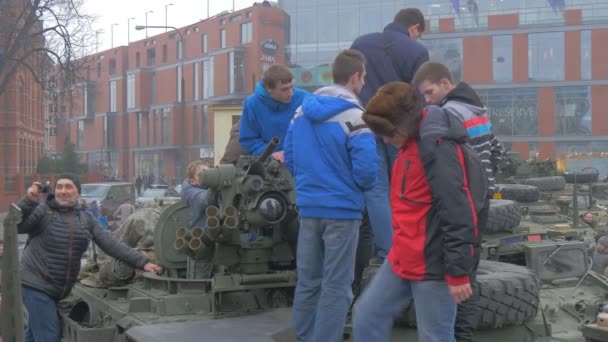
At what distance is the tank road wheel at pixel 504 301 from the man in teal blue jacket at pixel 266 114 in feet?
5.62

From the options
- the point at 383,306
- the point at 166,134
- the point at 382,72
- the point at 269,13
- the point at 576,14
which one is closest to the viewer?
the point at 383,306

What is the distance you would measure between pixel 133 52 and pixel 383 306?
69660 mm

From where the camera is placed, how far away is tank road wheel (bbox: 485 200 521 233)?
6787mm

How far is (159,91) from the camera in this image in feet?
222

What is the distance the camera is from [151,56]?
68.7 m

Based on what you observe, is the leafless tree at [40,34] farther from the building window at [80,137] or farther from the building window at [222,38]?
the building window at [80,137]

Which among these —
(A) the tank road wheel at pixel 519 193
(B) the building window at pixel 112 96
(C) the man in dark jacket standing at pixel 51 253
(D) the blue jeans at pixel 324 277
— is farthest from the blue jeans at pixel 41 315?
(B) the building window at pixel 112 96

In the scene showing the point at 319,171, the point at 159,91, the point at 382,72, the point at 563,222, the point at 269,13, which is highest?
the point at 269,13

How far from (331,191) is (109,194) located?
24.6 metres

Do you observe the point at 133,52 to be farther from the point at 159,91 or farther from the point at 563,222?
the point at 563,222

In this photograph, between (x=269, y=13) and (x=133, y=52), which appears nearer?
(x=269, y=13)

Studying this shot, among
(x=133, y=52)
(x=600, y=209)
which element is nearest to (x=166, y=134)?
(x=133, y=52)

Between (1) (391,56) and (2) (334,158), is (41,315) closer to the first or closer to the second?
(2) (334,158)

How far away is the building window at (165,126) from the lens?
2594 inches
